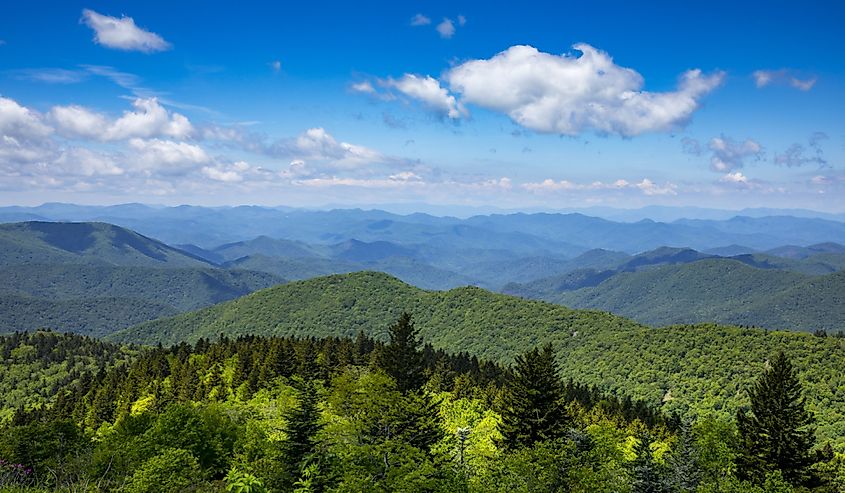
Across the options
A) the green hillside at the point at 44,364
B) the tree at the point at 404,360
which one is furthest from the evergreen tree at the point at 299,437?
the green hillside at the point at 44,364

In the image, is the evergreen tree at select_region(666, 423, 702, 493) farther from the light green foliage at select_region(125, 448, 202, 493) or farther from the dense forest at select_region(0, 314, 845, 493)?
the light green foliage at select_region(125, 448, 202, 493)

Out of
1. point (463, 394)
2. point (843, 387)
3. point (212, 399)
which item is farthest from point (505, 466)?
point (843, 387)

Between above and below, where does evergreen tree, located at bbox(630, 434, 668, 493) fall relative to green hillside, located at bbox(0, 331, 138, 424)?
above

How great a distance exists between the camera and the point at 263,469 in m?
36.2

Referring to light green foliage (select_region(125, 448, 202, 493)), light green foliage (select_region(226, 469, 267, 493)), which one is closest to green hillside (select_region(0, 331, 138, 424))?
light green foliage (select_region(125, 448, 202, 493))

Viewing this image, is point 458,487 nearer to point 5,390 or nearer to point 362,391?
point 362,391

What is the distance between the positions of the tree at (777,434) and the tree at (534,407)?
1472 centimetres

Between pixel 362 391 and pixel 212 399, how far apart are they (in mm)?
40660

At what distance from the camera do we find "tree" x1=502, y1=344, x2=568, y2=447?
1789 inches

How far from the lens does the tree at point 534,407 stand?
149ft

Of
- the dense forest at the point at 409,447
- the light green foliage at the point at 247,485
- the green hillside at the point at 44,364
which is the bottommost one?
the green hillside at the point at 44,364

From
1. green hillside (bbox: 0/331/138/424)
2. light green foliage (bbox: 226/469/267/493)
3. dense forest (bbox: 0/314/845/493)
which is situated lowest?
green hillside (bbox: 0/331/138/424)

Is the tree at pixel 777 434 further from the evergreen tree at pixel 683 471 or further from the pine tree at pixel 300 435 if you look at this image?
the pine tree at pixel 300 435

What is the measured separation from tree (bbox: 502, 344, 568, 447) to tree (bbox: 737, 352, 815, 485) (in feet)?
48.3
